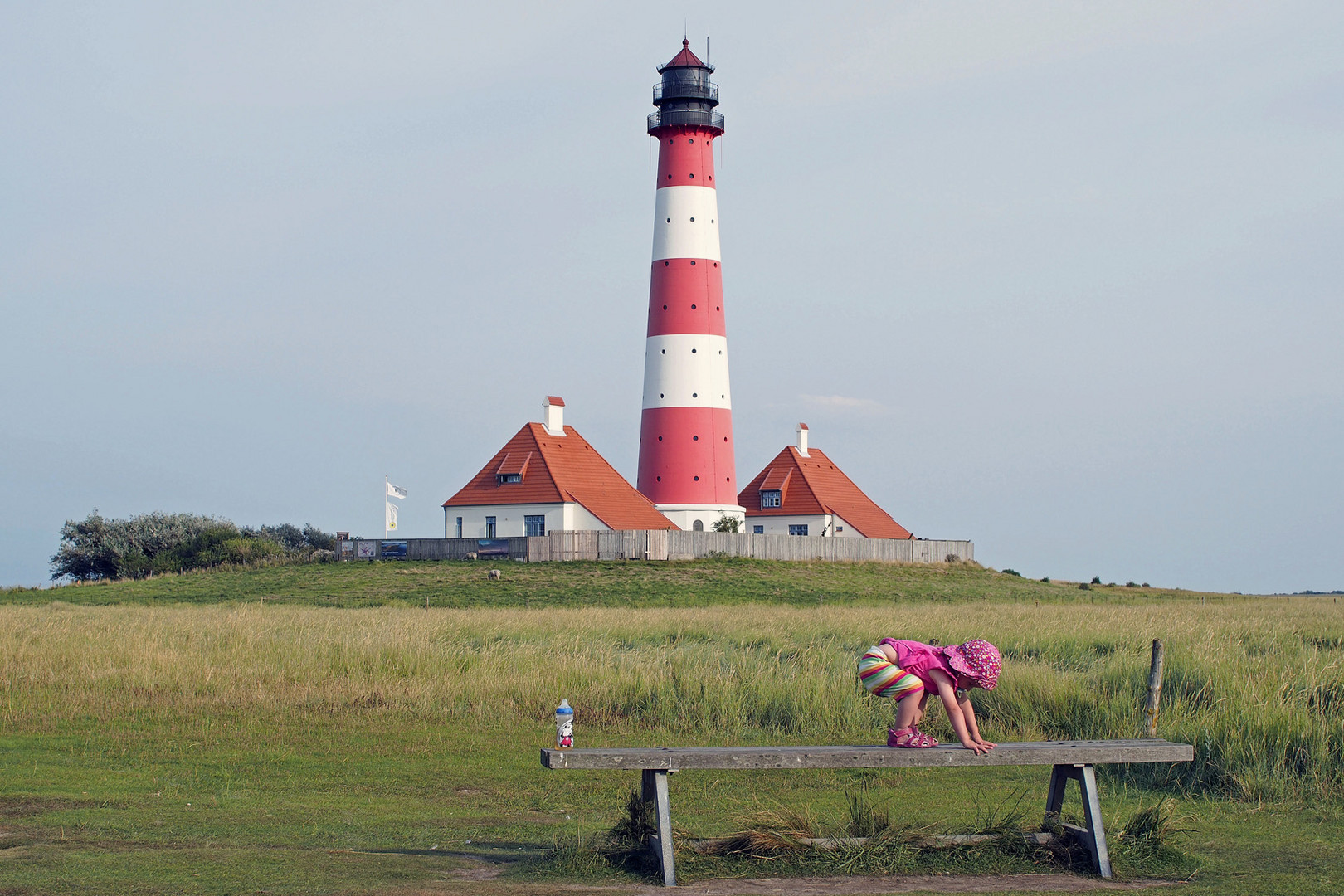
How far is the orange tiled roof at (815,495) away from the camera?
65125 millimetres

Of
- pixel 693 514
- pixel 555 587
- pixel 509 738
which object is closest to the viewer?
pixel 509 738

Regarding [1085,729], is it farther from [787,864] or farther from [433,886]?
[433,886]

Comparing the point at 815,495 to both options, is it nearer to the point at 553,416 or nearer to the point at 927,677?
the point at 553,416

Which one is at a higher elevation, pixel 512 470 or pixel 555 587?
pixel 512 470

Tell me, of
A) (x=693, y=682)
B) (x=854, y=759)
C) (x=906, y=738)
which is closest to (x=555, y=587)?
(x=693, y=682)

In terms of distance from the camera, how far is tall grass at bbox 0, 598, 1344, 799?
12.1 metres

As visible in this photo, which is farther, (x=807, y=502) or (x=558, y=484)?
(x=807, y=502)

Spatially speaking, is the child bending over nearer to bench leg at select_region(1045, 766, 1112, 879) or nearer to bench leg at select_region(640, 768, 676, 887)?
bench leg at select_region(1045, 766, 1112, 879)

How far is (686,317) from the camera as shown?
50.4 meters

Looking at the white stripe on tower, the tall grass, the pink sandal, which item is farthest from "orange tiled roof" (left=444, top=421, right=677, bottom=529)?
the pink sandal

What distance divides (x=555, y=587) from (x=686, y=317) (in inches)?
514

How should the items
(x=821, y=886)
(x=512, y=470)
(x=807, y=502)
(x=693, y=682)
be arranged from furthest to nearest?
(x=807, y=502)
(x=512, y=470)
(x=693, y=682)
(x=821, y=886)

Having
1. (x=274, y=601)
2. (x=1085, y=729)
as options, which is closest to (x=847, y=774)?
(x=1085, y=729)

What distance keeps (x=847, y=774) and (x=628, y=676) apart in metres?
A: 4.17
